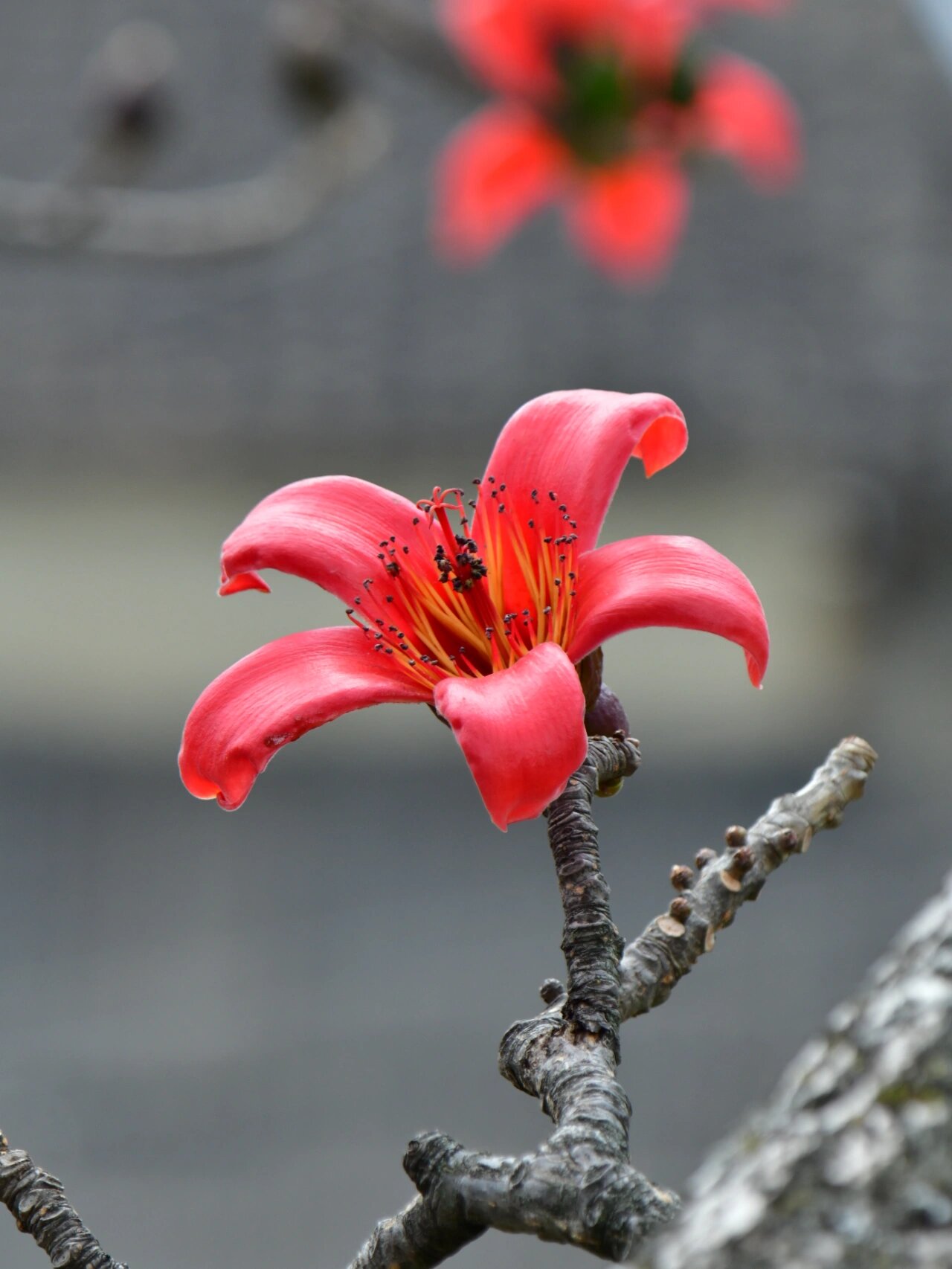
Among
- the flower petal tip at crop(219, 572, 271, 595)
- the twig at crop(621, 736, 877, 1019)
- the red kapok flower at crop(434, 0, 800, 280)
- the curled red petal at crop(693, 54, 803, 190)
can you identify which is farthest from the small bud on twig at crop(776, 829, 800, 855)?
the curled red petal at crop(693, 54, 803, 190)

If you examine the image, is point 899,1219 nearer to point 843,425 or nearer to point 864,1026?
point 864,1026

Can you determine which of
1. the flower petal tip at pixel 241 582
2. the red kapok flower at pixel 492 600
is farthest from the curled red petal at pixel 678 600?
the flower petal tip at pixel 241 582

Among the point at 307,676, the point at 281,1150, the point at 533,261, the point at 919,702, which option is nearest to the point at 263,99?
the point at 533,261

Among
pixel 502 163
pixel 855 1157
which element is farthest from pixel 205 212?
pixel 855 1157

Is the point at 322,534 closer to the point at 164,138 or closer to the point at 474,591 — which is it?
the point at 474,591

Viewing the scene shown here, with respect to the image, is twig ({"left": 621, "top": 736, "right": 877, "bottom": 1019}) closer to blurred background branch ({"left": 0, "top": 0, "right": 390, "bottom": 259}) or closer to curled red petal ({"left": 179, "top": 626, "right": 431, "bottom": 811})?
curled red petal ({"left": 179, "top": 626, "right": 431, "bottom": 811})
